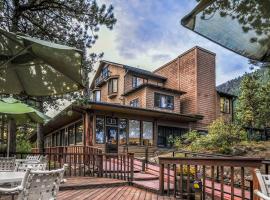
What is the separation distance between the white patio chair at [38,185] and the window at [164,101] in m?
17.6

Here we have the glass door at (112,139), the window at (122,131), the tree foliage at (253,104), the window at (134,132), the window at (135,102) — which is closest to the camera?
the glass door at (112,139)

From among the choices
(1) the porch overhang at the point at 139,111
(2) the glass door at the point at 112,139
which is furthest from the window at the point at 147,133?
(2) the glass door at the point at 112,139

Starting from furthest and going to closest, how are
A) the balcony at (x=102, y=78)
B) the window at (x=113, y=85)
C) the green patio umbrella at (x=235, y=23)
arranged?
the balcony at (x=102, y=78), the window at (x=113, y=85), the green patio umbrella at (x=235, y=23)

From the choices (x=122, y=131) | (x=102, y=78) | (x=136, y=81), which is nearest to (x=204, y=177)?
(x=122, y=131)

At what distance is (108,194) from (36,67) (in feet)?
14.0

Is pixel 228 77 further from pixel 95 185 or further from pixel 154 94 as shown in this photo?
pixel 95 185

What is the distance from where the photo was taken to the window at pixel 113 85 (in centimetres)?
2428

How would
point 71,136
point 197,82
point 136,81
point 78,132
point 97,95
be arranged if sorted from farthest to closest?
1. point 97,95
2. point 136,81
3. point 197,82
4. point 71,136
5. point 78,132

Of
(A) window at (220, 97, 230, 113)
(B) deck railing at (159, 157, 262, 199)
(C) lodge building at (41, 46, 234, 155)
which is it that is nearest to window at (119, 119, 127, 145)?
(C) lodge building at (41, 46, 234, 155)

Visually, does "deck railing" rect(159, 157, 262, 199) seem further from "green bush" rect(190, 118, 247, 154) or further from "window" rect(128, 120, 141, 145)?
"window" rect(128, 120, 141, 145)

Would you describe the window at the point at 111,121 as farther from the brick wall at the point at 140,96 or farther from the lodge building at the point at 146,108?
the brick wall at the point at 140,96

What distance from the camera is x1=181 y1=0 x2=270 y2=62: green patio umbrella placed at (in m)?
2.53

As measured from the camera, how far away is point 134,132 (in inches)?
700

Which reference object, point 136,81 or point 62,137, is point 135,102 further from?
point 62,137
